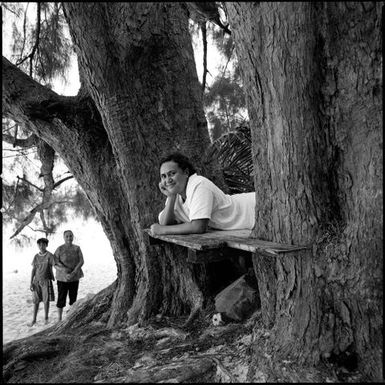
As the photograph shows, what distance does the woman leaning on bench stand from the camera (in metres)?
2.49

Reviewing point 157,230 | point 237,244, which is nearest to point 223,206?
point 157,230

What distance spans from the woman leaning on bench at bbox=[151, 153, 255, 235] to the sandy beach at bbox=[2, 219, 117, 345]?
4.16m

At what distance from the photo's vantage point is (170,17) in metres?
3.21

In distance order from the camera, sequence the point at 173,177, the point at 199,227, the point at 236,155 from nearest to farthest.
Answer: the point at 199,227 → the point at 173,177 → the point at 236,155

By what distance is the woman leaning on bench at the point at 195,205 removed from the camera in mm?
2486

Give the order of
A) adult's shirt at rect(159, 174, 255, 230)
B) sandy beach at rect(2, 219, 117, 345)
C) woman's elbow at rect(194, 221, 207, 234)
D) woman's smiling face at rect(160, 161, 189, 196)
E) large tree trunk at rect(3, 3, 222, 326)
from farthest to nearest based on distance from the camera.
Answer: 1. sandy beach at rect(2, 219, 117, 345)
2. large tree trunk at rect(3, 3, 222, 326)
3. woman's smiling face at rect(160, 161, 189, 196)
4. adult's shirt at rect(159, 174, 255, 230)
5. woman's elbow at rect(194, 221, 207, 234)

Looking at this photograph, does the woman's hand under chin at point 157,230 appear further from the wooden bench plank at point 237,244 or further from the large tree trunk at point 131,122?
the large tree trunk at point 131,122

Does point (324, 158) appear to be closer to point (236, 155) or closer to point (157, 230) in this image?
point (157, 230)

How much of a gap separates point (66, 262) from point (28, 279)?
19.9ft

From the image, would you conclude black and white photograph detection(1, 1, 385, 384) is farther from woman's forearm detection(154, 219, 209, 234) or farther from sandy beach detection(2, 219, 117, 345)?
sandy beach detection(2, 219, 117, 345)

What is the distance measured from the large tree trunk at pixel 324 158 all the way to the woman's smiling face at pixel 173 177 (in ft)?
3.05

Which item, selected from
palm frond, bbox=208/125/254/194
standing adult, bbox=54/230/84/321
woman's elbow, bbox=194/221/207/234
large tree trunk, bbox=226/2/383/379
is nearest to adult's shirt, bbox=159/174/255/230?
woman's elbow, bbox=194/221/207/234

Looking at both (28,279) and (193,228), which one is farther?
(28,279)

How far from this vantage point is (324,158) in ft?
5.98
